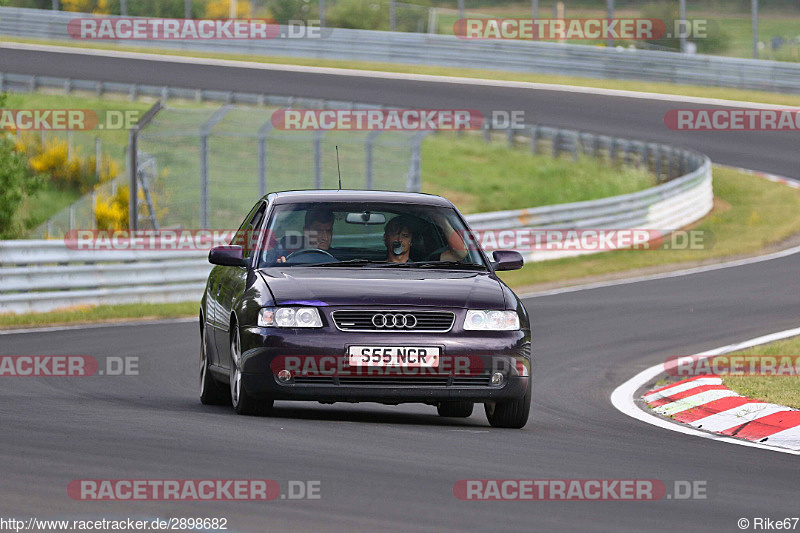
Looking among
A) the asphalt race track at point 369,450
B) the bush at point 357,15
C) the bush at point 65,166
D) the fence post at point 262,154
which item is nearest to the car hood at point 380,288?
the asphalt race track at point 369,450

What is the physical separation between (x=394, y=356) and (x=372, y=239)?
1356 mm

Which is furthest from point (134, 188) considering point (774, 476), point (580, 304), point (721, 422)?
point (774, 476)

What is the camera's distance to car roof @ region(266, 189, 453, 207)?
1038 centimetres

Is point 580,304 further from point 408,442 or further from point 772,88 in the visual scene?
point 772,88

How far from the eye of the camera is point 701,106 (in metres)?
43.1

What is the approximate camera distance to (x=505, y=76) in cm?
4881

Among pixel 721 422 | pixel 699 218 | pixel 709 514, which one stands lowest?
pixel 699 218

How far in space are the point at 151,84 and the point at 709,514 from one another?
38.5 m

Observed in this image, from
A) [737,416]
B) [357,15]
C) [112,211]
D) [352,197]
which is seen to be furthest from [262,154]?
[357,15]

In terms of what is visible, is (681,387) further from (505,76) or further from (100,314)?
(505,76)

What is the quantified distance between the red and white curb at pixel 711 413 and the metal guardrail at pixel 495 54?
1312 inches

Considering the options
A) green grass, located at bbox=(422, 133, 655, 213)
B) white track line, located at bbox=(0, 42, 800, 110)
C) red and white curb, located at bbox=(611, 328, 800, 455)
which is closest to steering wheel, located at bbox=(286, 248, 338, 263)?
red and white curb, located at bbox=(611, 328, 800, 455)

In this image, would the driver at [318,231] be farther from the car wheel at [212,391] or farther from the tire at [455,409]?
the tire at [455,409]

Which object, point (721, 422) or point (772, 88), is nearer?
point (721, 422)
